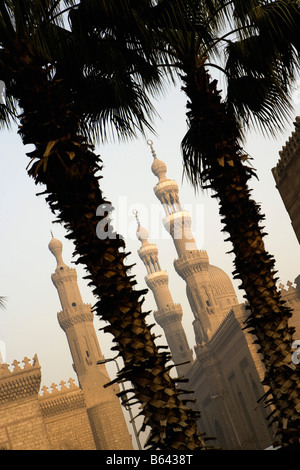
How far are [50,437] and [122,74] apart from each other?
29.5 metres

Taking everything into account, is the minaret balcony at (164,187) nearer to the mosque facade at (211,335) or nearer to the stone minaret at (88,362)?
the mosque facade at (211,335)

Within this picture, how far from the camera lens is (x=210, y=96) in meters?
7.27

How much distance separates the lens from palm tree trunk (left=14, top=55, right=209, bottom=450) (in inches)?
220

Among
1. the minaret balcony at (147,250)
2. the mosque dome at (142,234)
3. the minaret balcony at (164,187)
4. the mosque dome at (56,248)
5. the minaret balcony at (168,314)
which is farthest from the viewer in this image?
the mosque dome at (142,234)

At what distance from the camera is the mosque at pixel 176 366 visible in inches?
1200

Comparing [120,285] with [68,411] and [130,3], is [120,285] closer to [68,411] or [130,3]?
[130,3]

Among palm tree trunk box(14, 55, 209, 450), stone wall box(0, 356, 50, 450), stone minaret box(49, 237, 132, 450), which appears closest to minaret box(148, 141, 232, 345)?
stone minaret box(49, 237, 132, 450)

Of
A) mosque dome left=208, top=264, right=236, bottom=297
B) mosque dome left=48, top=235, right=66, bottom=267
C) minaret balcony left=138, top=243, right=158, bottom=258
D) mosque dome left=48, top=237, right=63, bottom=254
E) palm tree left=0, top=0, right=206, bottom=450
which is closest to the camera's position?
palm tree left=0, top=0, right=206, bottom=450

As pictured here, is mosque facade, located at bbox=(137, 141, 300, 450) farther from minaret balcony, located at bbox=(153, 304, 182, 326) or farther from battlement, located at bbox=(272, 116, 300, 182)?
battlement, located at bbox=(272, 116, 300, 182)

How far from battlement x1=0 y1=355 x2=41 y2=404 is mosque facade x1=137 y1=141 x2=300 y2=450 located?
10086 mm

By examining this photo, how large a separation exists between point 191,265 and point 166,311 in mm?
5720

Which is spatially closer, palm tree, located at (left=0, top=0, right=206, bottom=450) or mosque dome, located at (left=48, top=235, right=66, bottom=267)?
palm tree, located at (left=0, top=0, right=206, bottom=450)

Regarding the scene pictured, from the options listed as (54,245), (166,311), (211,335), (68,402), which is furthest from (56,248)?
(68,402)

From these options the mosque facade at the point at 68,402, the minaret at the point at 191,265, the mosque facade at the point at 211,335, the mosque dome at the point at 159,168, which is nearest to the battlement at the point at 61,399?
the mosque facade at the point at 68,402
